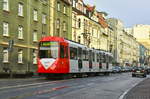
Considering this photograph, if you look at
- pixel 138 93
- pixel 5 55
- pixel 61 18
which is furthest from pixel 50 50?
pixel 61 18

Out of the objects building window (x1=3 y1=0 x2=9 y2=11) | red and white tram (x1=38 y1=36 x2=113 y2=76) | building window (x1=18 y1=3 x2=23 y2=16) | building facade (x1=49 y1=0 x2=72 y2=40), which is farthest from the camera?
building facade (x1=49 y1=0 x2=72 y2=40)

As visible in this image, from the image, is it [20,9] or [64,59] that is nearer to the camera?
[64,59]

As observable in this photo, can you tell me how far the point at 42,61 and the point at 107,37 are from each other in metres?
71.4

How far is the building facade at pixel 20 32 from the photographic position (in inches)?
1715

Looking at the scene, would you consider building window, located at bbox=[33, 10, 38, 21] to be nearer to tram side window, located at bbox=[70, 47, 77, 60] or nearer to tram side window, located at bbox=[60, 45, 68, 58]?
tram side window, located at bbox=[70, 47, 77, 60]

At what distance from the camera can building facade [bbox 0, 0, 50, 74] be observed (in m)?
43.6

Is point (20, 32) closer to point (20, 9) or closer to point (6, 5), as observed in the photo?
point (20, 9)

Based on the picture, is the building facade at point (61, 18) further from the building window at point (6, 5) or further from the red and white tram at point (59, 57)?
the red and white tram at point (59, 57)

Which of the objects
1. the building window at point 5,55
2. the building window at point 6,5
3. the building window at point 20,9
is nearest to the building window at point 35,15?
the building window at point 20,9

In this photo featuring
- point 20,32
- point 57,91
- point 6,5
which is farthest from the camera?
point 20,32

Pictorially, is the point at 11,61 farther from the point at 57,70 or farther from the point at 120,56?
the point at 120,56

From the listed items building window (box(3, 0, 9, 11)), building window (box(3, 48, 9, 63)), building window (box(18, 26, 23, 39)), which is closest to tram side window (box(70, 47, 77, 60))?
building window (box(3, 48, 9, 63))

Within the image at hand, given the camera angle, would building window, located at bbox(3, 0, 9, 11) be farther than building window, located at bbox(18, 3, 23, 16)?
No

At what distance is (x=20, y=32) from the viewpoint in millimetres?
48031
